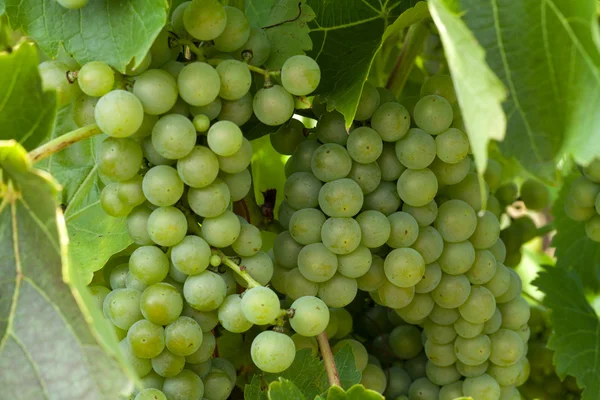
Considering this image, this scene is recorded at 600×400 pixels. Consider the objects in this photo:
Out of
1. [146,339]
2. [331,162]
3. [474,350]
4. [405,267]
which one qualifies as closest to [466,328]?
[474,350]

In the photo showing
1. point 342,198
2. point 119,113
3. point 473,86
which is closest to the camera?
point 473,86

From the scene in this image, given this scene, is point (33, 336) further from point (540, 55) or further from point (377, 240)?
point (540, 55)

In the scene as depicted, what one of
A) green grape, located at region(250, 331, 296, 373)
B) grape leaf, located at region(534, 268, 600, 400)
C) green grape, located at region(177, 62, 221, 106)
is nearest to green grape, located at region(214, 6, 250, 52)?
green grape, located at region(177, 62, 221, 106)

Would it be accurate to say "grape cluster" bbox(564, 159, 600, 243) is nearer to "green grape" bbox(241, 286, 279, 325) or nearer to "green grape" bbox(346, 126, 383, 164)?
"green grape" bbox(346, 126, 383, 164)

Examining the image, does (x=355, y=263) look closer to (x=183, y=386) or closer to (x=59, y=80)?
(x=183, y=386)

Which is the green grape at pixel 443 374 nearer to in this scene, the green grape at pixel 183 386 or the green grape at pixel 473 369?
the green grape at pixel 473 369
